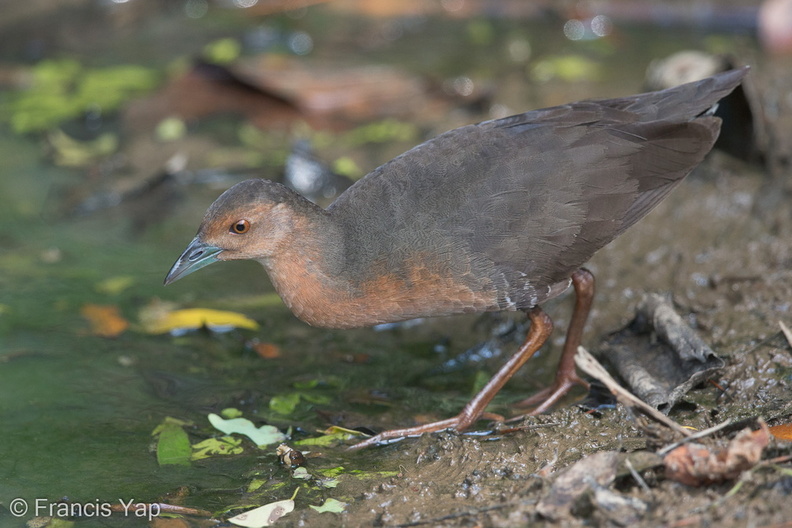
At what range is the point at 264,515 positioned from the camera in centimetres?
356

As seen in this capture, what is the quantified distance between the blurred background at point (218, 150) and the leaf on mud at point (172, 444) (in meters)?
0.06

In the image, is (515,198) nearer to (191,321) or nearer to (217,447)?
(217,447)

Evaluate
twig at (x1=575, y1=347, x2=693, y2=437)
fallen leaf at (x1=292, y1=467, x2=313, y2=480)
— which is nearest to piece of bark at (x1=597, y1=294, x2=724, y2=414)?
twig at (x1=575, y1=347, x2=693, y2=437)

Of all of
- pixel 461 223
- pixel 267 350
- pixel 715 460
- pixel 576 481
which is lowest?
pixel 267 350

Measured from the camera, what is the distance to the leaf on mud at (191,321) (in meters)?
5.19

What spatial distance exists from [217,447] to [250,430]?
0.63ft

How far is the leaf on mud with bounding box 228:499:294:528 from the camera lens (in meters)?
3.52

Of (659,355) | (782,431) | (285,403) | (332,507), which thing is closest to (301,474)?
(332,507)

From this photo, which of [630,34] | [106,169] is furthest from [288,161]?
[630,34]

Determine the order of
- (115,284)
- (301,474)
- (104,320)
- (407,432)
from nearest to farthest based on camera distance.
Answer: (301,474) → (407,432) → (104,320) → (115,284)

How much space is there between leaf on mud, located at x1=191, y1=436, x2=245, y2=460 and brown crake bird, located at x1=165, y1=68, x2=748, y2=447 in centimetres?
64

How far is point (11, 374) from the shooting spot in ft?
15.3

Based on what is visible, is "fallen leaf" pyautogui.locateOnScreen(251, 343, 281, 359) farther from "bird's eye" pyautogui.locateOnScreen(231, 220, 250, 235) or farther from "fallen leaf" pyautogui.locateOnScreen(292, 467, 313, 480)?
"fallen leaf" pyautogui.locateOnScreen(292, 467, 313, 480)

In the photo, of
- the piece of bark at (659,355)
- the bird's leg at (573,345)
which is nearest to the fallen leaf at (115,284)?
the bird's leg at (573,345)
